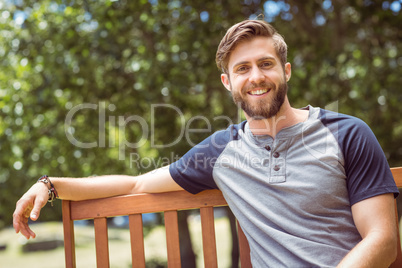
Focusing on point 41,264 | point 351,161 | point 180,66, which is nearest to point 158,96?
point 180,66

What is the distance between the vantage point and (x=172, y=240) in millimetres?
2230

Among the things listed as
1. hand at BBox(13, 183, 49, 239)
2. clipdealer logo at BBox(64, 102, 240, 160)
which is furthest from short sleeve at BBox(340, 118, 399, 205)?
clipdealer logo at BBox(64, 102, 240, 160)

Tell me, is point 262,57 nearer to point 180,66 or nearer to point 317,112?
point 317,112

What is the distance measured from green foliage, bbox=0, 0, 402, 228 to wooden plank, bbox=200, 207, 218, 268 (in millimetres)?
2141

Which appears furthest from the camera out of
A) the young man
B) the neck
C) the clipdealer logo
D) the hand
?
the clipdealer logo

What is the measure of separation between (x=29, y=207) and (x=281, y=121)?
4.34 ft

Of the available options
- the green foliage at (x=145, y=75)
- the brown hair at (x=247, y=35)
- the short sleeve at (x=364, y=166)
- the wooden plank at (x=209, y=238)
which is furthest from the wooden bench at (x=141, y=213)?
the green foliage at (x=145, y=75)

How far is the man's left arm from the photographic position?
169 centimetres

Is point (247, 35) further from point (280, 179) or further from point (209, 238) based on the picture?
point (209, 238)

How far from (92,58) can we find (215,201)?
8.72ft

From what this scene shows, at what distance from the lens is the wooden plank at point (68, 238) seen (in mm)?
2246

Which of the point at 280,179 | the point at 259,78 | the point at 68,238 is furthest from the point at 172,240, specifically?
the point at 259,78

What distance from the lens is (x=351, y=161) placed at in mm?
1856

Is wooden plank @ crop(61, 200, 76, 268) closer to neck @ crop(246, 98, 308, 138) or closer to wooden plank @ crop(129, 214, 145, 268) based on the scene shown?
wooden plank @ crop(129, 214, 145, 268)
